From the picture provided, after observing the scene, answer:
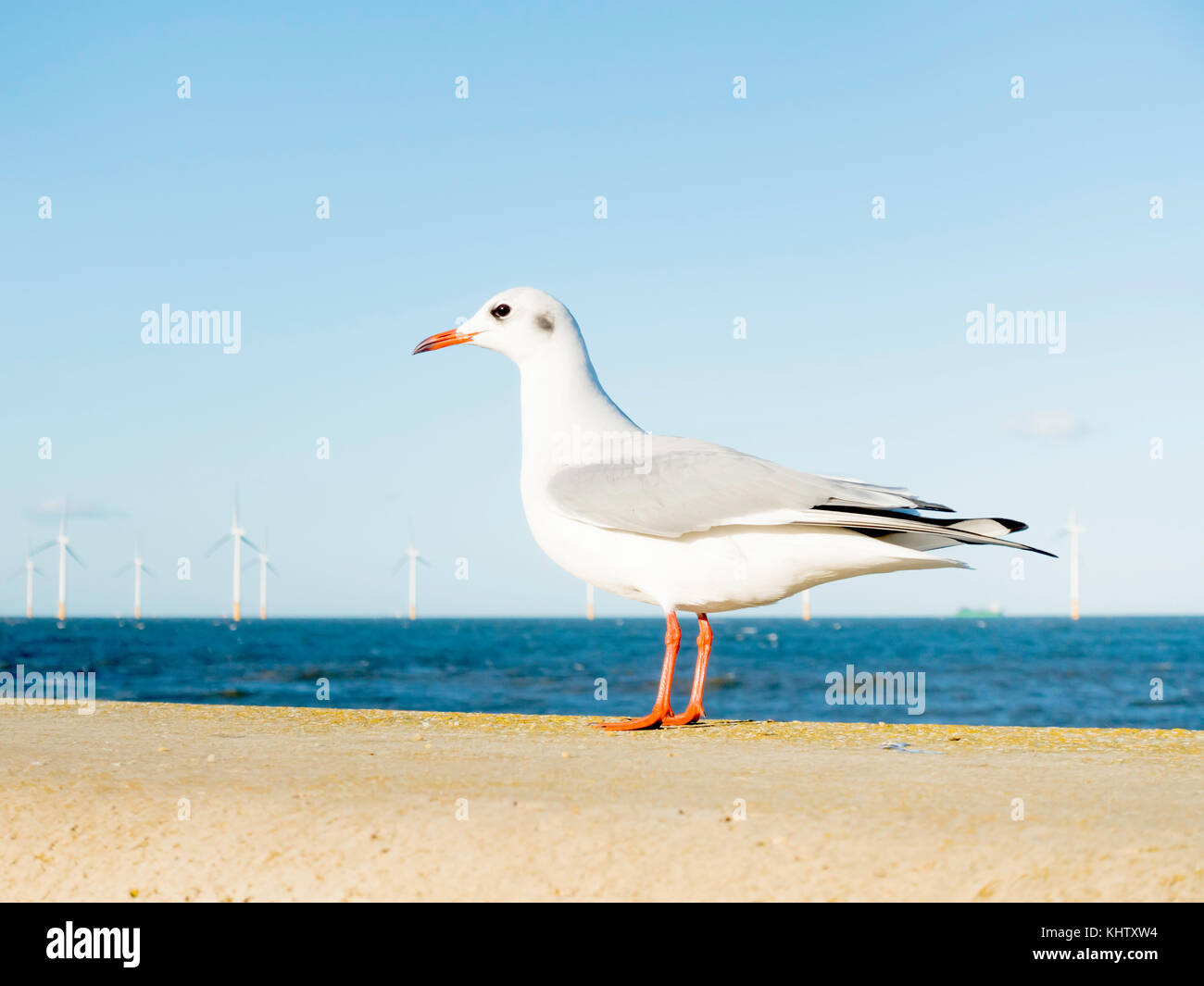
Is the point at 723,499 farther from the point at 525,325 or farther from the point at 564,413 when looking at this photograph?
the point at 525,325

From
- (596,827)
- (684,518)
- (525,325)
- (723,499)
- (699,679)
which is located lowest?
(596,827)

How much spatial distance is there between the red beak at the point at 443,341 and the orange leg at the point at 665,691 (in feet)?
Result: 8.15

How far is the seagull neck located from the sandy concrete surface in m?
2.28

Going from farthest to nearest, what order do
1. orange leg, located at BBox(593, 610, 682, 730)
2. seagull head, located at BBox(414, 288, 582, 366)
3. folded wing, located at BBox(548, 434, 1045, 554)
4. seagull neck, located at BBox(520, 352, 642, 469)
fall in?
seagull head, located at BBox(414, 288, 582, 366) < seagull neck, located at BBox(520, 352, 642, 469) < orange leg, located at BBox(593, 610, 682, 730) < folded wing, located at BBox(548, 434, 1045, 554)

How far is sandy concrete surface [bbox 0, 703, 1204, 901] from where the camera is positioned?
369 cm

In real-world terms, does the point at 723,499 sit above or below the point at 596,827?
above

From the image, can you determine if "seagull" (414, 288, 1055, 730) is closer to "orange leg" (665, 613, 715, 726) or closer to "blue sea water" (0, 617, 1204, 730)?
"orange leg" (665, 613, 715, 726)

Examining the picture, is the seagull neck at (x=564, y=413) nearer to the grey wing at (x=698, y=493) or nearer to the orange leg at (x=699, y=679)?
the grey wing at (x=698, y=493)

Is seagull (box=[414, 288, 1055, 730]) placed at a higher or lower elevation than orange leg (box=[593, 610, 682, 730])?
higher

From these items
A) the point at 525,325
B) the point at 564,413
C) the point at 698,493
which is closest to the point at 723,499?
the point at 698,493

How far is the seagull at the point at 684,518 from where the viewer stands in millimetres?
6258

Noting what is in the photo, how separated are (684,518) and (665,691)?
1.17m

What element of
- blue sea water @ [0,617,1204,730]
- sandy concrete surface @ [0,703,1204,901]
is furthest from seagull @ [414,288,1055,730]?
blue sea water @ [0,617,1204,730]

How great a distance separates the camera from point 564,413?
7438mm
